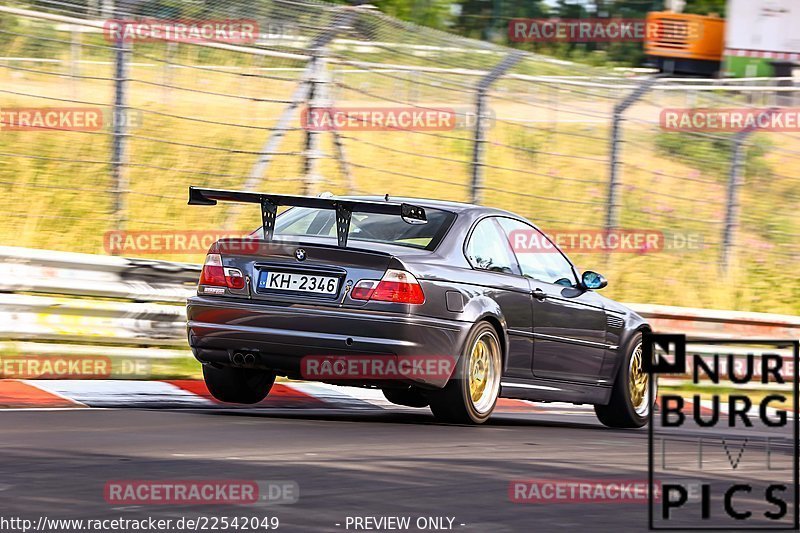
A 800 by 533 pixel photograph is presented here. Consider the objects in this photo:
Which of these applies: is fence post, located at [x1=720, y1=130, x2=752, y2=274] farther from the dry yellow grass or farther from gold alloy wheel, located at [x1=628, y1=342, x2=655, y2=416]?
gold alloy wheel, located at [x1=628, y1=342, x2=655, y2=416]

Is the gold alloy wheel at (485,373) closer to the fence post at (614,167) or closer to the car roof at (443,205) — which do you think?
the car roof at (443,205)

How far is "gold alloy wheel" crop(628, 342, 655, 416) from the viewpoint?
10359mm

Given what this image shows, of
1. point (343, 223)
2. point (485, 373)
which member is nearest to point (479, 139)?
point (485, 373)

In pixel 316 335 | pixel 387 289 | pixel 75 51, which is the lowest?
pixel 316 335

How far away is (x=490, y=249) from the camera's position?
923 centimetres

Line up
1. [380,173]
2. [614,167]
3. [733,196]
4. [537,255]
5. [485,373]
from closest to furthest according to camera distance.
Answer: [485,373] → [537,255] → [614,167] → [733,196] → [380,173]

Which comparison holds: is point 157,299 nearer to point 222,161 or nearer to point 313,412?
point 313,412

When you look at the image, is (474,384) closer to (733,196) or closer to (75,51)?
(75,51)

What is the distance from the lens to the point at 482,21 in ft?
139

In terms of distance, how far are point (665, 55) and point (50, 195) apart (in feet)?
94.3

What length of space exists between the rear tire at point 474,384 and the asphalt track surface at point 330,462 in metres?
0.11

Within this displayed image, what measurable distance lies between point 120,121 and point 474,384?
14.2 feet

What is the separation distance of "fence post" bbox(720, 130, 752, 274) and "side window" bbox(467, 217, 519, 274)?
762 centimetres

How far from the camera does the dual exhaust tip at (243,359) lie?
27.6 feet
